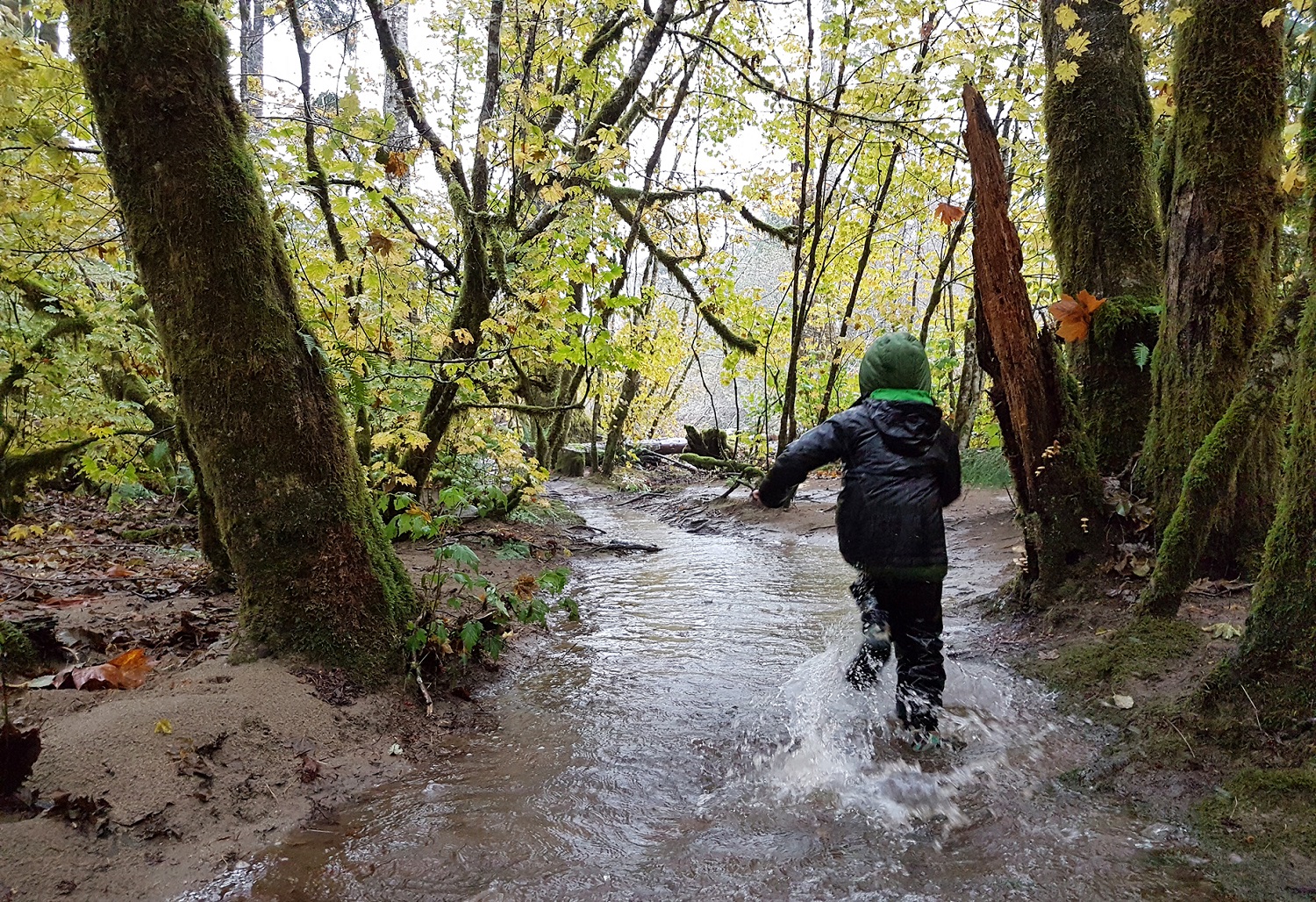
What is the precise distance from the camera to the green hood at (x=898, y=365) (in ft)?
12.1

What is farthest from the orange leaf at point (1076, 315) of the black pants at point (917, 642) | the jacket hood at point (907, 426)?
the black pants at point (917, 642)

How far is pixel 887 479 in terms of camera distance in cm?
362

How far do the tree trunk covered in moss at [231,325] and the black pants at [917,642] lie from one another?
2857 mm

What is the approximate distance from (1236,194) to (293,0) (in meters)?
6.54

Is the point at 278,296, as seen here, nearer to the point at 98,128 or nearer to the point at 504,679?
the point at 98,128

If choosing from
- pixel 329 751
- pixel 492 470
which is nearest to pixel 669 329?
pixel 492 470

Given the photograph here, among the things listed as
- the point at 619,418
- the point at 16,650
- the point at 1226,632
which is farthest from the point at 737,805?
the point at 619,418

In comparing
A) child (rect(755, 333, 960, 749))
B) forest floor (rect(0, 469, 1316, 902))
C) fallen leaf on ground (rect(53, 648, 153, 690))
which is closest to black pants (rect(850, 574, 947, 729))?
child (rect(755, 333, 960, 749))

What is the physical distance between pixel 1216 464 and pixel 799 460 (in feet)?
6.86

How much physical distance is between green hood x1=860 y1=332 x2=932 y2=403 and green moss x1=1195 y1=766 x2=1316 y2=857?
81.7 inches

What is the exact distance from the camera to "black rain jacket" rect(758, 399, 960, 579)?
11.6 ft

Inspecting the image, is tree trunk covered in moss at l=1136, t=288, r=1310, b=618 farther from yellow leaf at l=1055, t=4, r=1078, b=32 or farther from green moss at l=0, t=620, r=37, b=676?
green moss at l=0, t=620, r=37, b=676

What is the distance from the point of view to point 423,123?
223 inches

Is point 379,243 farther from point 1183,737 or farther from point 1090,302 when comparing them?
point 1183,737
